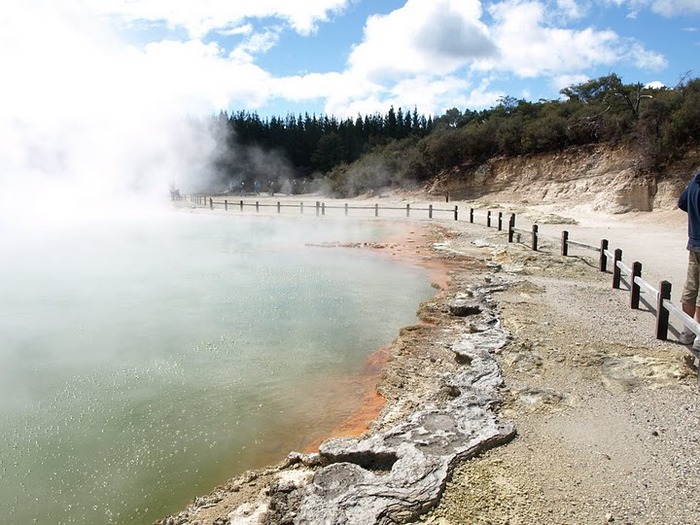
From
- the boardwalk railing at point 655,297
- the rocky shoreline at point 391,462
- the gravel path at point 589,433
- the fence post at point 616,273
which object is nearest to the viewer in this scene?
the gravel path at point 589,433

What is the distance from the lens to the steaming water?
4.18m

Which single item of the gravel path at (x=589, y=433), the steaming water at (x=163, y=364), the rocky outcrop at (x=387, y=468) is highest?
the gravel path at (x=589, y=433)

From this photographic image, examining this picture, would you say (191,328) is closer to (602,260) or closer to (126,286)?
(126,286)

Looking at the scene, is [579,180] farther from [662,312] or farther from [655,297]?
[662,312]

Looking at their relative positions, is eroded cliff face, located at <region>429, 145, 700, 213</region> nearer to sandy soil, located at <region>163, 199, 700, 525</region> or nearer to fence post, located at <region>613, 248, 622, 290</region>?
sandy soil, located at <region>163, 199, 700, 525</region>

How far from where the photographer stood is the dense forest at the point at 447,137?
21.0 meters

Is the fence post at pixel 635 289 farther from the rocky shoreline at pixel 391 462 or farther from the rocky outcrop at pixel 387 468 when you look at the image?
the rocky outcrop at pixel 387 468

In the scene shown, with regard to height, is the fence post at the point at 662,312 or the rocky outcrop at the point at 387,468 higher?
the fence post at the point at 662,312

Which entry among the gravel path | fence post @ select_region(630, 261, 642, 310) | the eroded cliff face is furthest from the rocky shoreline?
the eroded cliff face

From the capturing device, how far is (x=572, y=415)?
4133 mm

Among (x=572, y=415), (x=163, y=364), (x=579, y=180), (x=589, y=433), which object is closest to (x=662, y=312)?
(x=572, y=415)

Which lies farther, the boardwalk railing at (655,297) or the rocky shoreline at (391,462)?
the boardwalk railing at (655,297)

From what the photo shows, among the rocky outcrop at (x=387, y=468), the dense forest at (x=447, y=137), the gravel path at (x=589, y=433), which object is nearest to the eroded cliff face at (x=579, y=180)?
the dense forest at (x=447, y=137)

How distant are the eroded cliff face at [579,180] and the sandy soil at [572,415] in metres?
11.6
